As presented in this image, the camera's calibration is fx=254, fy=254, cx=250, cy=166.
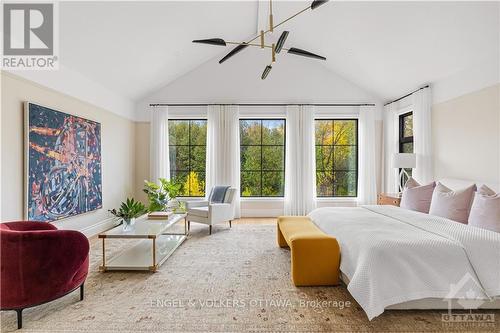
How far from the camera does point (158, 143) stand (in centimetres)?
580

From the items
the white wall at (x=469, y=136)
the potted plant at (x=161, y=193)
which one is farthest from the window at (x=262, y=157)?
the white wall at (x=469, y=136)

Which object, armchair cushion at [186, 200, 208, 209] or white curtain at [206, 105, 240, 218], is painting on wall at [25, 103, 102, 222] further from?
white curtain at [206, 105, 240, 218]

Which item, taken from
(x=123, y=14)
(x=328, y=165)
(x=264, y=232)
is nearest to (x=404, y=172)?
(x=328, y=165)

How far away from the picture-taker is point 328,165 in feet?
19.9

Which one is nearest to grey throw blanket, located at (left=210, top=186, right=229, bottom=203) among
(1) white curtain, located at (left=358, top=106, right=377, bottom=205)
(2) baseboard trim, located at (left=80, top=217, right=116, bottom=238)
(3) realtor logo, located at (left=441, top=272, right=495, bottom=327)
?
(2) baseboard trim, located at (left=80, top=217, right=116, bottom=238)

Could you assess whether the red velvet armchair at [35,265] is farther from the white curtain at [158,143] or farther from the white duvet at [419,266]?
the white curtain at [158,143]

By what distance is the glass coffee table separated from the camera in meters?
2.83

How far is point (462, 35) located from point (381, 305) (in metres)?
3.52

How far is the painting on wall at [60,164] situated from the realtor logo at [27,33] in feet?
1.72

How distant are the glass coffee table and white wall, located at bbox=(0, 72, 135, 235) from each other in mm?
1083

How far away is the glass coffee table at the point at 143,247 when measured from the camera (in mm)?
2826

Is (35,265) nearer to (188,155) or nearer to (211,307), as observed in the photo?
(211,307)

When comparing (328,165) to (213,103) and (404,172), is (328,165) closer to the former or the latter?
(404,172)

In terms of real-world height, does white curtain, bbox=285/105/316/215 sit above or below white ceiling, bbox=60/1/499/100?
below
